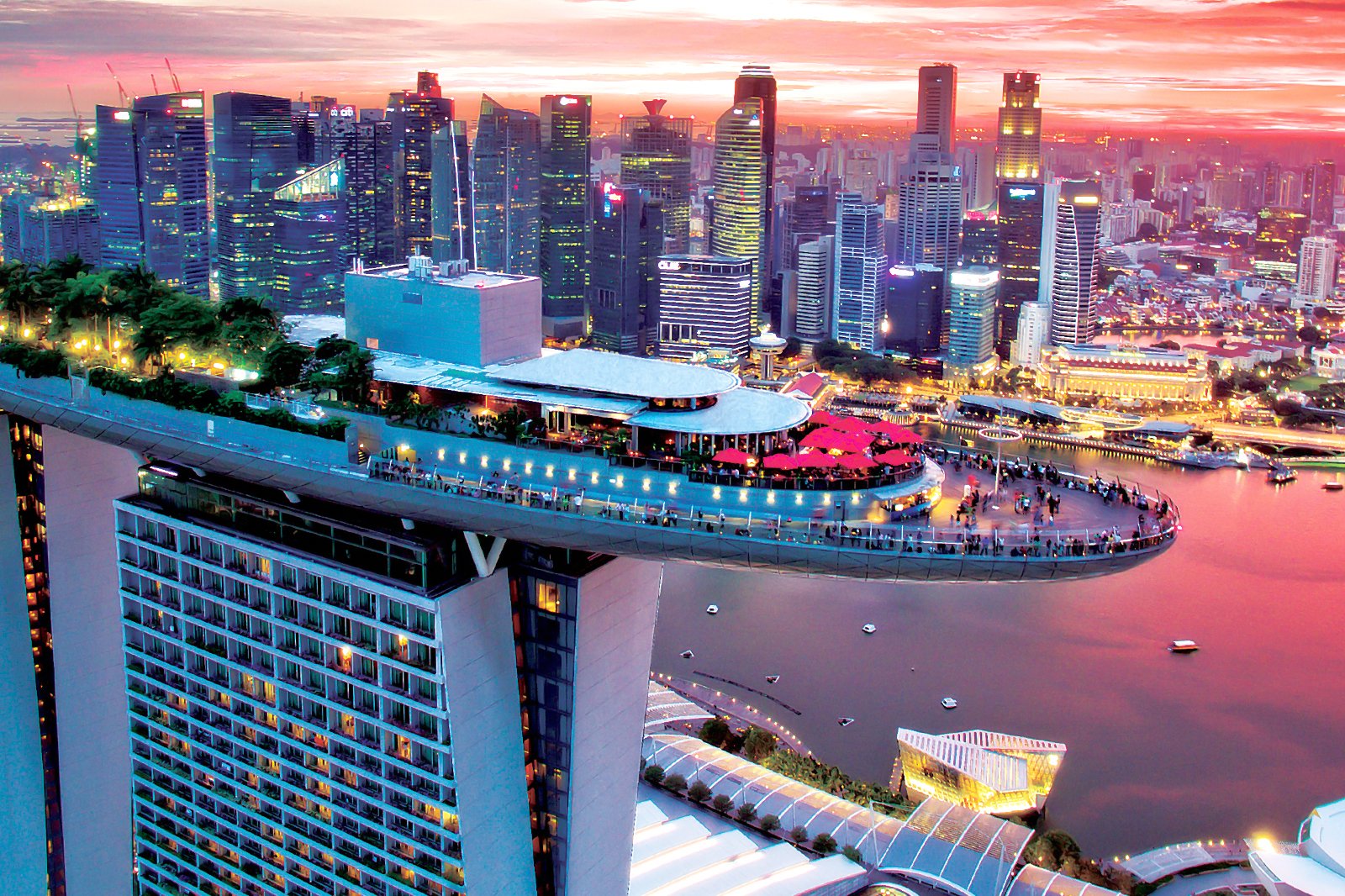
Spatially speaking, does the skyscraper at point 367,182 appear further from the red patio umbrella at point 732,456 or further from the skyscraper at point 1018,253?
the red patio umbrella at point 732,456

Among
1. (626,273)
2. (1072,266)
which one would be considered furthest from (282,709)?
→ (1072,266)

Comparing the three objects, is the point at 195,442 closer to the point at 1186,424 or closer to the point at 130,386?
the point at 130,386

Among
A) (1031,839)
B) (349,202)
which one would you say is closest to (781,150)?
(349,202)

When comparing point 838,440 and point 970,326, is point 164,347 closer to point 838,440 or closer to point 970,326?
point 838,440

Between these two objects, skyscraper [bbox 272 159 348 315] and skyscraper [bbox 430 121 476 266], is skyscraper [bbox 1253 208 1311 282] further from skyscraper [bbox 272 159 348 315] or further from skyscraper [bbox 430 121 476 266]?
skyscraper [bbox 272 159 348 315]

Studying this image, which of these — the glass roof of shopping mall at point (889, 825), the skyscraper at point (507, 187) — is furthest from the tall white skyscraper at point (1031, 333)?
the glass roof of shopping mall at point (889, 825)

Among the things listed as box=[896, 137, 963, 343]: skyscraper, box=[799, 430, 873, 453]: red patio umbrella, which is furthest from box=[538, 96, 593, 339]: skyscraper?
box=[799, 430, 873, 453]: red patio umbrella
